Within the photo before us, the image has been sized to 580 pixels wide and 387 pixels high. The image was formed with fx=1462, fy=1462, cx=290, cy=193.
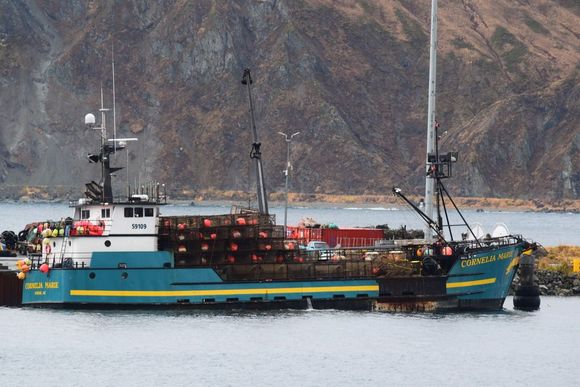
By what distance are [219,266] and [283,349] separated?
930 centimetres

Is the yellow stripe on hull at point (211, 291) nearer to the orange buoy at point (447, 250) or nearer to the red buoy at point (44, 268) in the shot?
the red buoy at point (44, 268)

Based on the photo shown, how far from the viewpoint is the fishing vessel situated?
73.9 m

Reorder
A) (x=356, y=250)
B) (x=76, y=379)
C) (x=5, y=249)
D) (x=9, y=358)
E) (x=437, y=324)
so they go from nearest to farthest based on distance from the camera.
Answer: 1. (x=76, y=379)
2. (x=9, y=358)
3. (x=437, y=324)
4. (x=356, y=250)
5. (x=5, y=249)

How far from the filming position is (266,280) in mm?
75250

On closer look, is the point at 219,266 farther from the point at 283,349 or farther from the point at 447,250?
the point at 447,250

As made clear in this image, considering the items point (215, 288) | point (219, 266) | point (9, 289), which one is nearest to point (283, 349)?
point (215, 288)

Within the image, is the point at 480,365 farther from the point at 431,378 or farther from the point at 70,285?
the point at 70,285

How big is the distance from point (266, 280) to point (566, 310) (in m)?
19.0

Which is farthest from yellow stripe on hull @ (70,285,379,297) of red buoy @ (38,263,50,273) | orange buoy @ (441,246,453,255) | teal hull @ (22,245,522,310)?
orange buoy @ (441,246,453,255)

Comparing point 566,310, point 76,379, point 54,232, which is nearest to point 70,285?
point 54,232

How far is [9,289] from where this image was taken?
7775 cm

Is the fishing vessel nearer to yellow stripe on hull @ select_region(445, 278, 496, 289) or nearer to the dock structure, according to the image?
yellow stripe on hull @ select_region(445, 278, 496, 289)

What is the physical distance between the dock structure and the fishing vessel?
126 centimetres

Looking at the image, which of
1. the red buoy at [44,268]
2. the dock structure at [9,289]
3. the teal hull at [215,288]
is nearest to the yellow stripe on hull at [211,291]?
the teal hull at [215,288]
